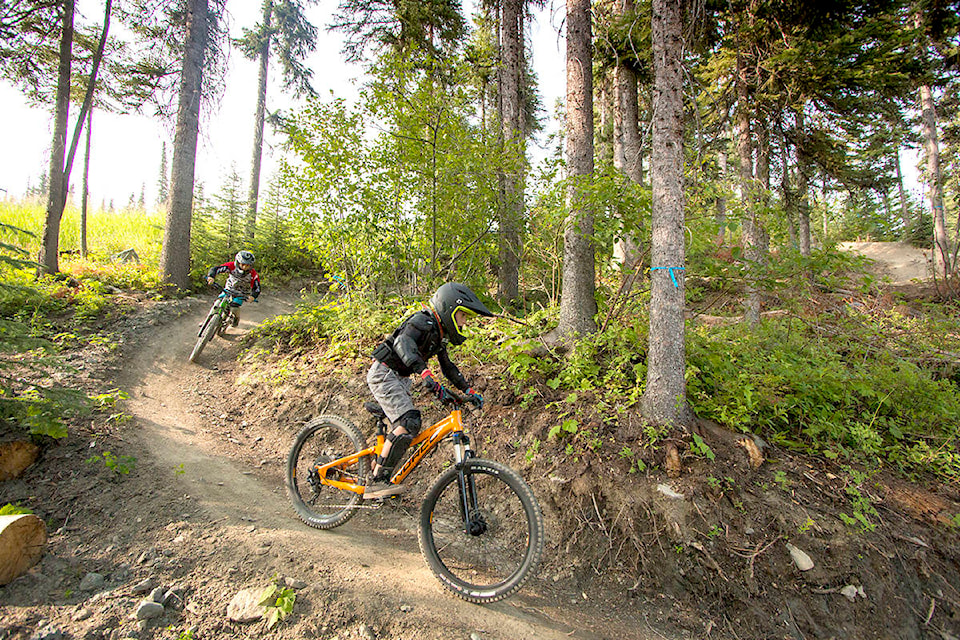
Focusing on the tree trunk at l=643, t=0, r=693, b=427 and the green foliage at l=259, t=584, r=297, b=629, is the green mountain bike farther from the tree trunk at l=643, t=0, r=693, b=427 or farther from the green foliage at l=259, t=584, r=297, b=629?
the tree trunk at l=643, t=0, r=693, b=427

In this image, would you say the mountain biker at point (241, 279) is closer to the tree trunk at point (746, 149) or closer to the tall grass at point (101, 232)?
the tall grass at point (101, 232)

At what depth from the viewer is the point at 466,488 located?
3336 mm

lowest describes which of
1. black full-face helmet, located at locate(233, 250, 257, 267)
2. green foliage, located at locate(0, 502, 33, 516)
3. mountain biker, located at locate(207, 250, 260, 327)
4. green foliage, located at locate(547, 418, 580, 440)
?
green foliage, located at locate(0, 502, 33, 516)

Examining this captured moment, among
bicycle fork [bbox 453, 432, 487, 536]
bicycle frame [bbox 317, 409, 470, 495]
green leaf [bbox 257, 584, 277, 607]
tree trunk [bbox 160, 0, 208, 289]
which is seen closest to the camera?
green leaf [bbox 257, 584, 277, 607]

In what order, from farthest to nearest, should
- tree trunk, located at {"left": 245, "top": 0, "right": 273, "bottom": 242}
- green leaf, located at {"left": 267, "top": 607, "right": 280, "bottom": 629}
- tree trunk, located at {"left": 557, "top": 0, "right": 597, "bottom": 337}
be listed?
tree trunk, located at {"left": 245, "top": 0, "right": 273, "bottom": 242} < tree trunk, located at {"left": 557, "top": 0, "right": 597, "bottom": 337} < green leaf, located at {"left": 267, "top": 607, "right": 280, "bottom": 629}

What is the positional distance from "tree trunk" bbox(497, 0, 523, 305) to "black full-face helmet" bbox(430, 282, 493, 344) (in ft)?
12.7

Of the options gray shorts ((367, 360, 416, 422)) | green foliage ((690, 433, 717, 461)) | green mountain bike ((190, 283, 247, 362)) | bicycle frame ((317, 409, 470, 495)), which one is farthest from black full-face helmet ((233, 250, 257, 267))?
green foliage ((690, 433, 717, 461))

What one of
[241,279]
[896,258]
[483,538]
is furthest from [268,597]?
[896,258]

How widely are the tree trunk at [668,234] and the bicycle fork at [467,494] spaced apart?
7.22 ft

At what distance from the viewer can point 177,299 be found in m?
10.4

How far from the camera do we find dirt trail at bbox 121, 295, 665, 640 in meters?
2.99

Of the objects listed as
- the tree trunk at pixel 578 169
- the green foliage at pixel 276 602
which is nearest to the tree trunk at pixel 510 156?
the tree trunk at pixel 578 169

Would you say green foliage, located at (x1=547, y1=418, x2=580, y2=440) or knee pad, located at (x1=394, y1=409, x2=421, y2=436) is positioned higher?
knee pad, located at (x1=394, y1=409, x2=421, y2=436)

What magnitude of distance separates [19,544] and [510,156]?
7557 millimetres
